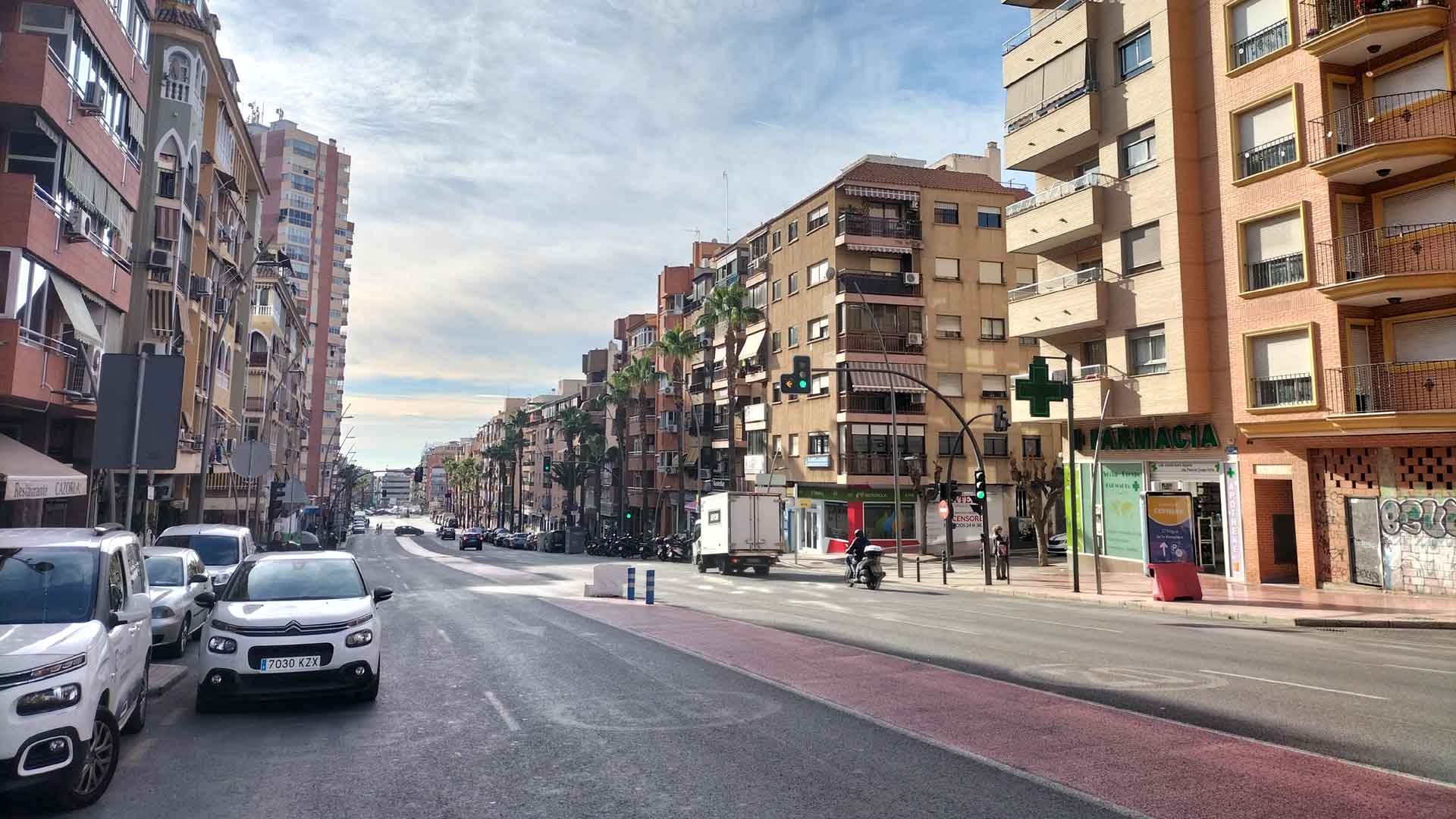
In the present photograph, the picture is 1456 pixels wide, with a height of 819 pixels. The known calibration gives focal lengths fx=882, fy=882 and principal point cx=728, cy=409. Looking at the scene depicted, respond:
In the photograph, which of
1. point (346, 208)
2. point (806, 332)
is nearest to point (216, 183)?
point (806, 332)

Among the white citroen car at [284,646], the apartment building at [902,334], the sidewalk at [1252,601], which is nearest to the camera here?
the white citroen car at [284,646]

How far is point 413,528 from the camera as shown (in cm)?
11312

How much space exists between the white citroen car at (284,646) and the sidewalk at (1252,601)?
1720cm

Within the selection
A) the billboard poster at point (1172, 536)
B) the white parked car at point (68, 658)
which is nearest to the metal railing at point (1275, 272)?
the billboard poster at point (1172, 536)

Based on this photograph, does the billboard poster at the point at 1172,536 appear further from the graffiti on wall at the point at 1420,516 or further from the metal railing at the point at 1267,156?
the metal railing at the point at 1267,156

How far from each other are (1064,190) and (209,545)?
28.2 meters

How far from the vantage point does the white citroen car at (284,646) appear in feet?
27.7

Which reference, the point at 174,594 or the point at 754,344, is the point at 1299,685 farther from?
the point at 754,344

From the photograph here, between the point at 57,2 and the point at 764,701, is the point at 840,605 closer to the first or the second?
the point at 764,701

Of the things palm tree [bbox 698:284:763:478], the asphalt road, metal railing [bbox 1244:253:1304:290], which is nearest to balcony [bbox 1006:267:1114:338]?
metal railing [bbox 1244:253:1304:290]

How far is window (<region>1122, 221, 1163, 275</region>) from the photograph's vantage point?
2791 cm

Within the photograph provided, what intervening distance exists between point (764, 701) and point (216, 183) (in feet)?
118

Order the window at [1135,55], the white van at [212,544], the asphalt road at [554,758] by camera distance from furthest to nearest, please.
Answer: the window at [1135,55] → the white van at [212,544] → the asphalt road at [554,758]

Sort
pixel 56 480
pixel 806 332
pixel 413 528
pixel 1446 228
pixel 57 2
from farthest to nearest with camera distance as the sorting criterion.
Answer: pixel 413 528
pixel 806 332
pixel 1446 228
pixel 57 2
pixel 56 480
